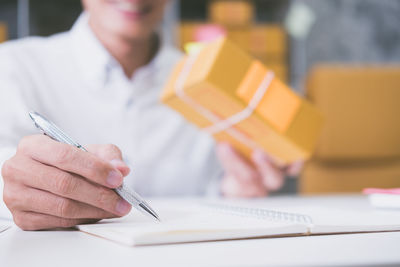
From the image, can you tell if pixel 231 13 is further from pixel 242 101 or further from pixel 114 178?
pixel 114 178

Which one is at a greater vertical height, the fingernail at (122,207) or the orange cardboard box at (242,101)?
the orange cardboard box at (242,101)

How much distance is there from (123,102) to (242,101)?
0.37m

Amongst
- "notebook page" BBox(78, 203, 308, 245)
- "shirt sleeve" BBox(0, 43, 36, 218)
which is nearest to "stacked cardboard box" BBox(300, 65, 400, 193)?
"shirt sleeve" BBox(0, 43, 36, 218)

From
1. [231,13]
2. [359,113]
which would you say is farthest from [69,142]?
[231,13]

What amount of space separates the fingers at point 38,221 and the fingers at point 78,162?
5 cm

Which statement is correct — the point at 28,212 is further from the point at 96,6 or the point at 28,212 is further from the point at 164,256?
the point at 96,6

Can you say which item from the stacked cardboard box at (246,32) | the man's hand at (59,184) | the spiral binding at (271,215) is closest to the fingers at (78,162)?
the man's hand at (59,184)

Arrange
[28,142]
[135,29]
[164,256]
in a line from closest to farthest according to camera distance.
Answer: [164,256]
[28,142]
[135,29]

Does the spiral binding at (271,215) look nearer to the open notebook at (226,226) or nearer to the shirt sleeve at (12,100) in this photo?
the open notebook at (226,226)

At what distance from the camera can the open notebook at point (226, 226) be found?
0.32 m

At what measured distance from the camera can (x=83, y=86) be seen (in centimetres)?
89

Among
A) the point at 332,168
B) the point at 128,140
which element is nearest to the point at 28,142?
the point at 128,140

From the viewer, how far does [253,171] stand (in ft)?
2.58

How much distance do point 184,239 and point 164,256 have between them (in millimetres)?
42
